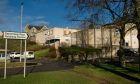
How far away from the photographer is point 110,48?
170 feet

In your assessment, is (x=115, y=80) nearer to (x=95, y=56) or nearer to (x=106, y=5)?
(x=106, y=5)

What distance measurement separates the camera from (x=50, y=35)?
7981cm

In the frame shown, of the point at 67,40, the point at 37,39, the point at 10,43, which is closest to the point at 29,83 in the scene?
the point at 67,40

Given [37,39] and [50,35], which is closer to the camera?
[50,35]

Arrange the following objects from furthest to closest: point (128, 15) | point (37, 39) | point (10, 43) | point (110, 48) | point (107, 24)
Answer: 1. point (37, 39)
2. point (10, 43)
3. point (110, 48)
4. point (107, 24)
5. point (128, 15)

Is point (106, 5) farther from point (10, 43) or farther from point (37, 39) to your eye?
point (37, 39)

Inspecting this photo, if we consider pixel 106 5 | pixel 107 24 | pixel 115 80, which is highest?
pixel 106 5

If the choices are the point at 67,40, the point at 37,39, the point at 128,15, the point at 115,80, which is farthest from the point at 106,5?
the point at 37,39

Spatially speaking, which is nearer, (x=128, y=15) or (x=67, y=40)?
(x=128, y=15)

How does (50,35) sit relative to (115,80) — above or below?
above

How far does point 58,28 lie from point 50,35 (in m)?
3.64

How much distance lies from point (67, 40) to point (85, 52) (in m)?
22.9

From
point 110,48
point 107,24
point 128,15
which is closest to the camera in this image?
point 128,15

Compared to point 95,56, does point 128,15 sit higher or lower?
higher
